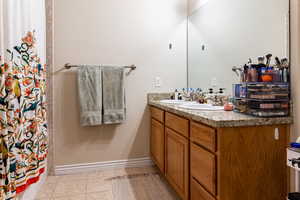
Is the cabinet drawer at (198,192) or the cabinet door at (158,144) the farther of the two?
the cabinet door at (158,144)

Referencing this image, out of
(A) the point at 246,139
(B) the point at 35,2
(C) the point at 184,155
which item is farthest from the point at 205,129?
(B) the point at 35,2

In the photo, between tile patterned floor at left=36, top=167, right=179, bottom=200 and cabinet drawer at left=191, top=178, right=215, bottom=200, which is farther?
tile patterned floor at left=36, top=167, right=179, bottom=200

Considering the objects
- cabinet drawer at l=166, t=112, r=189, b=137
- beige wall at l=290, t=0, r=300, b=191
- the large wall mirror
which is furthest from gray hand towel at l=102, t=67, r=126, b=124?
beige wall at l=290, t=0, r=300, b=191

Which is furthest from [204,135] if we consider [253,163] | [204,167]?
[253,163]

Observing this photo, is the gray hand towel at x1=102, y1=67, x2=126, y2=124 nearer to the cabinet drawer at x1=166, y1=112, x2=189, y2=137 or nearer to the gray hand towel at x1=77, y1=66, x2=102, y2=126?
the gray hand towel at x1=77, y1=66, x2=102, y2=126

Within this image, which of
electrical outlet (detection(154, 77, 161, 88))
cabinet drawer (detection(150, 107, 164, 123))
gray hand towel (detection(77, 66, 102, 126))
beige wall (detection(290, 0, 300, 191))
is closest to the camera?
beige wall (detection(290, 0, 300, 191))

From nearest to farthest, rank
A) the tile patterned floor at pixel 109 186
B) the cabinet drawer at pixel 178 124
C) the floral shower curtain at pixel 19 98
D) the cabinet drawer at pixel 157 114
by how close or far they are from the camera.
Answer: the floral shower curtain at pixel 19 98
the cabinet drawer at pixel 178 124
the tile patterned floor at pixel 109 186
the cabinet drawer at pixel 157 114

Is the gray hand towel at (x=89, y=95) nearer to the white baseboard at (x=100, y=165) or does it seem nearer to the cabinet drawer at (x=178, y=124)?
the white baseboard at (x=100, y=165)

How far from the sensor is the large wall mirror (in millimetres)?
1463

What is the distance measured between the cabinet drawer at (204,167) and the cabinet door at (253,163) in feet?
0.19

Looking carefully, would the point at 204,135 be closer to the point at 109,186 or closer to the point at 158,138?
the point at 158,138

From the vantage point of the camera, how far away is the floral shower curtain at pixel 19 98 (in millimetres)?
1162

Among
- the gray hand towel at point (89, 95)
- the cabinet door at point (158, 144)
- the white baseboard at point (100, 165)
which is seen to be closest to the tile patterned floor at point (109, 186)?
the white baseboard at point (100, 165)

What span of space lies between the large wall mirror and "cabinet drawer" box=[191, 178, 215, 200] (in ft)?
2.96
